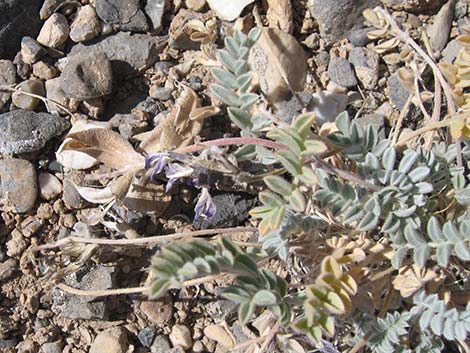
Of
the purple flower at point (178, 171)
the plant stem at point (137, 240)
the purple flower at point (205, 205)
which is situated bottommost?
the plant stem at point (137, 240)

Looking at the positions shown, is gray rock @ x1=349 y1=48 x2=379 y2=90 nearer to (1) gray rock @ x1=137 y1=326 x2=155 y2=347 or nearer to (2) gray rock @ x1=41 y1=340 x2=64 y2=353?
(1) gray rock @ x1=137 y1=326 x2=155 y2=347

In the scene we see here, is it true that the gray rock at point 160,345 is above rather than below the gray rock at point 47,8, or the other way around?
below

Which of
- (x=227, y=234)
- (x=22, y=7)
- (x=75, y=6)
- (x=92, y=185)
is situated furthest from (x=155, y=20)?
(x=227, y=234)

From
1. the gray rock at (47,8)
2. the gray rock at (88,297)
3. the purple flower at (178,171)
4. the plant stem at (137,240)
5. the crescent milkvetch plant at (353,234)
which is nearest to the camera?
the crescent milkvetch plant at (353,234)

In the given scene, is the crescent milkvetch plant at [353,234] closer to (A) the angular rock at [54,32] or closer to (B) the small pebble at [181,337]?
(B) the small pebble at [181,337]

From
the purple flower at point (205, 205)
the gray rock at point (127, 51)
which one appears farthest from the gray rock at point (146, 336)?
the gray rock at point (127, 51)

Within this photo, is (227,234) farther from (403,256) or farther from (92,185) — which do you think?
(403,256)

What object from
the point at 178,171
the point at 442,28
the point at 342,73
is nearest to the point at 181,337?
the point at 178,171
